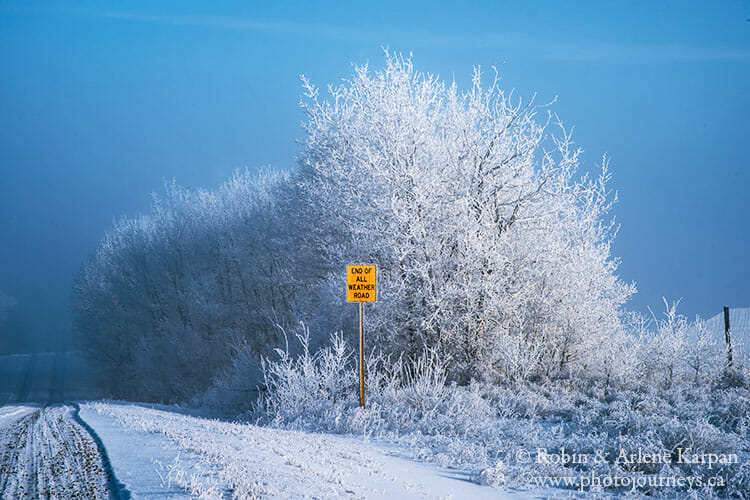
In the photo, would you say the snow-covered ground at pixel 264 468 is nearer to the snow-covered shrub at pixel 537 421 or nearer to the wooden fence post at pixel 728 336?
the snow-covered shrub at pixel 537 421

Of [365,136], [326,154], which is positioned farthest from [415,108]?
[326,154]

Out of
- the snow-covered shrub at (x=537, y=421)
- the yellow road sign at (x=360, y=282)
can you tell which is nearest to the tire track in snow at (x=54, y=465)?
the snow-covered shrub at (x=537, y=421)

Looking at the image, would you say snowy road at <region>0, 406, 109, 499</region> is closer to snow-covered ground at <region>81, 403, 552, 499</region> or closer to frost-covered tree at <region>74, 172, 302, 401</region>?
snow-covered ground at <region>81, 403, 552, 499</region>

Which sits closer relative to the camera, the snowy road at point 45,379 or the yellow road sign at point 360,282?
the yellow road sign at point 360,282

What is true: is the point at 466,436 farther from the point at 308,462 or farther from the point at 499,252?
the point at 499,252

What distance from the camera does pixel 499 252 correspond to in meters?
15.2

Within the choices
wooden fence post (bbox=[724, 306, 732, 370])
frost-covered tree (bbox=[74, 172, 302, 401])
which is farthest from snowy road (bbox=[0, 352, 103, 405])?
wooden fence post (bbox=[724, 306, 732, 370])

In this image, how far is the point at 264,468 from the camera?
5750 millimetres

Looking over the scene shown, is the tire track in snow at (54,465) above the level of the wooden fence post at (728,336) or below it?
below

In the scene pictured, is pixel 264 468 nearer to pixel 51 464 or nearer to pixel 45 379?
pixel 51 464

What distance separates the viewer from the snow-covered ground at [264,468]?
486cm

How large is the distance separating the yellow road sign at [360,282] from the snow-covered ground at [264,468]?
353cm

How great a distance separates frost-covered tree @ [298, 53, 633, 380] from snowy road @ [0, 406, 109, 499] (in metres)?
7.99

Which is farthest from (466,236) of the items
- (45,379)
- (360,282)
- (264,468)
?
(45,379)
